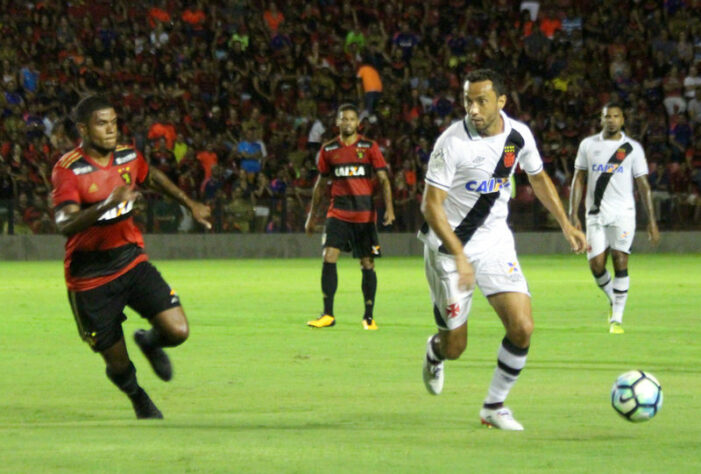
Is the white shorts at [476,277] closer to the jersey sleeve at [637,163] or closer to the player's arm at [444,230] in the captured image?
the player's arm at [444,230]

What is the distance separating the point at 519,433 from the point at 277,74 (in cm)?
2495

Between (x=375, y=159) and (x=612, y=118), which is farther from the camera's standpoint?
(x=375, y=159)

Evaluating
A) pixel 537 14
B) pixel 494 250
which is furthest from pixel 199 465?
pixel 537 14

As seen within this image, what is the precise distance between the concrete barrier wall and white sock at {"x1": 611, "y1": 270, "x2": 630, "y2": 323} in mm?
15013

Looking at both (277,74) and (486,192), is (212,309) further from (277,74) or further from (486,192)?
(277,74)

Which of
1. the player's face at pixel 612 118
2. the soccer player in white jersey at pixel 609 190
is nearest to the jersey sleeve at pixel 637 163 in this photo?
the soccer player in white jersey at pixel 609 190

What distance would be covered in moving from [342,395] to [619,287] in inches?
221

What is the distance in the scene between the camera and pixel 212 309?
16.2m

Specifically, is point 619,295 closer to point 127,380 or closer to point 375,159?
point 375,159

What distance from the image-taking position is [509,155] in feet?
25.9

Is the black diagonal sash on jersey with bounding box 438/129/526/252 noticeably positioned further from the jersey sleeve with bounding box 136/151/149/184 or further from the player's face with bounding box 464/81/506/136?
the jersey sleeve with bounding box 136/151/149/184

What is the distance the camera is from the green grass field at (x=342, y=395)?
6312 mm

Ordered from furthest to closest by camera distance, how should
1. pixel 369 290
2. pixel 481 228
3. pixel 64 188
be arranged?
1. pixel 369 290
2. pixel 481 228
3. pixel 64 188

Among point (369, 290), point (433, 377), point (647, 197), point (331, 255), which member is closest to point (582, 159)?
point (647, 197)
